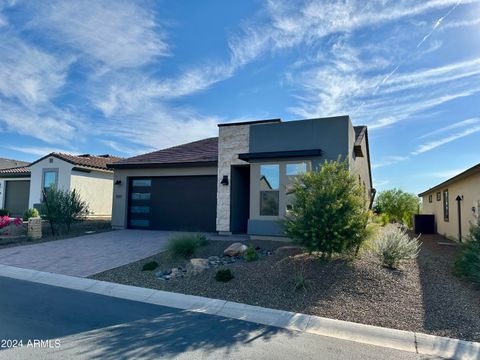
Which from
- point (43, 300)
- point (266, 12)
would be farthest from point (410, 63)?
point (43, 300)

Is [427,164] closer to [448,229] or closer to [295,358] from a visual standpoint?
[448,229]

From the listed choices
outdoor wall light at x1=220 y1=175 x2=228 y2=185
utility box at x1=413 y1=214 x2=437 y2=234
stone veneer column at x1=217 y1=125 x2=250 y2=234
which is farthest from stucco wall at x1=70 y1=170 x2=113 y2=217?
utility box at x1=413 y1=214 x2=437 y2=234

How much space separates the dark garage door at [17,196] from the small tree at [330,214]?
22.3 m

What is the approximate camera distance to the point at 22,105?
15859 mm

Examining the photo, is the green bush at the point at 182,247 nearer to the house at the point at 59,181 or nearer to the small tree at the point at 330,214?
the small tree at the point at 330,214

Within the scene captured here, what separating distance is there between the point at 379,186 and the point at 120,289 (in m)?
25.7

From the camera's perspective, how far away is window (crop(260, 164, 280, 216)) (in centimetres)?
1137

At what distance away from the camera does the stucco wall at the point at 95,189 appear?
20.6 metres

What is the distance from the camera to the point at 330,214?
730 centimetres

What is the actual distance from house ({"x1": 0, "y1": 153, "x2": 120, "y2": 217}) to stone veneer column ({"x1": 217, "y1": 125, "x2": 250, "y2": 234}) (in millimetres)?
11275

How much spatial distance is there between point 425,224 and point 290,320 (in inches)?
659

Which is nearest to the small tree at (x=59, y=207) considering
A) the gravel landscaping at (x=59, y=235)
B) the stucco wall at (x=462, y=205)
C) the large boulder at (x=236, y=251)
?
the gravel landscaping at (x=59, y=235)

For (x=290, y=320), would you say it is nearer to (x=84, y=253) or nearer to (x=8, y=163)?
(x=84, y=253)

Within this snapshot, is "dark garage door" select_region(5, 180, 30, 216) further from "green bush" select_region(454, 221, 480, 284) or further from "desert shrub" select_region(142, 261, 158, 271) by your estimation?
"green bush" select_region(454, 221, 480, 284)
